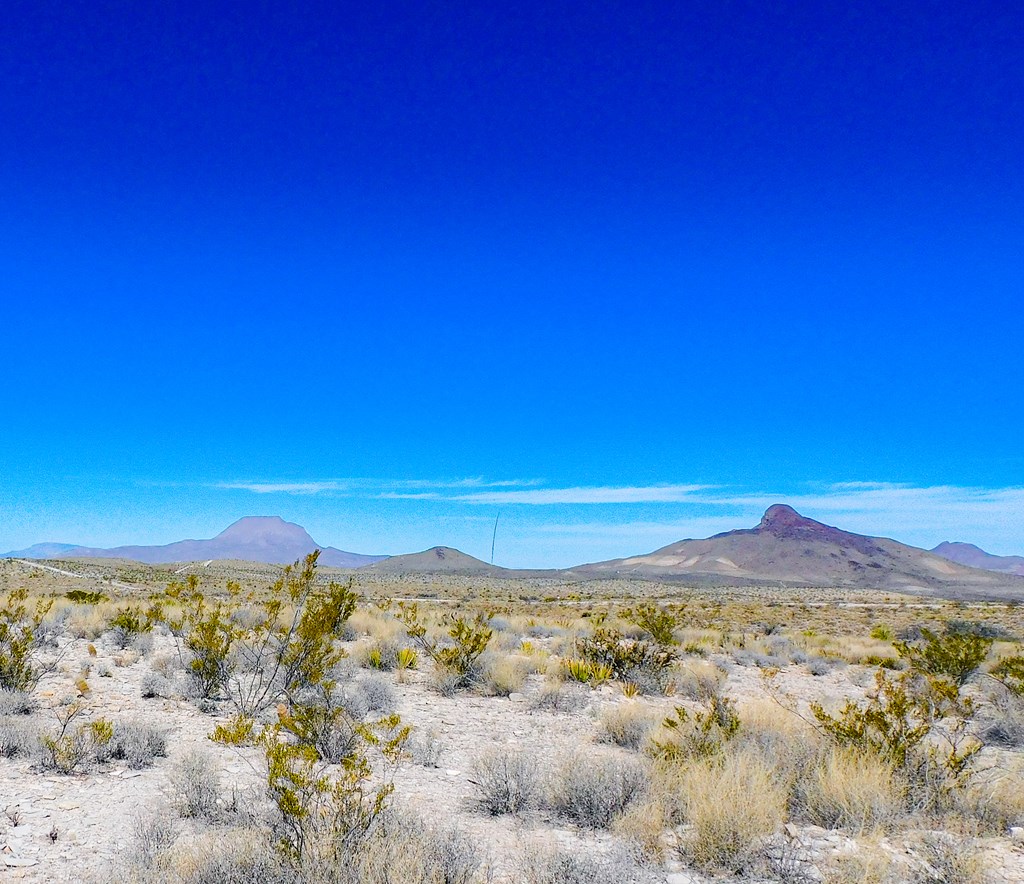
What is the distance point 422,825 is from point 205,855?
4.69ft

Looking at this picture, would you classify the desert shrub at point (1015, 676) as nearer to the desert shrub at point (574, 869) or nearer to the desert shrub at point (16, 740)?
the desert shrub at point (574, 869)

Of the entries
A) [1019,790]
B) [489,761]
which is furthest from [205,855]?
[1019,790]

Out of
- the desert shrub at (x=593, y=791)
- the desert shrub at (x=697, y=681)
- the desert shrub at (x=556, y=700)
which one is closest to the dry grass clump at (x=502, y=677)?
the desert shrub at (x=556, y=700)

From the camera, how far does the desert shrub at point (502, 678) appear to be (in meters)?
11.3

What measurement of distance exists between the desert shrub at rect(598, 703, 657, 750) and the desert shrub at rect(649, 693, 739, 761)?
409 millimetres

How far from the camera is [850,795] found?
18.1ft

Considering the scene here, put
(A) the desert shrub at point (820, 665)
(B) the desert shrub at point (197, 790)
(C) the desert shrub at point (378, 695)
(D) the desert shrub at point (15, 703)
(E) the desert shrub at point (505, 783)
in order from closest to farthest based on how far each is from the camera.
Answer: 1. (B) the desert shrub at point (197, 790)
2. (E) the desert shrub at point (505, 783)
3. (D) the desert shrub at point (15, 703)
4. (C) the desert shrub at point (378, 695)
5. (A) the desert shrub at point (820, 665)

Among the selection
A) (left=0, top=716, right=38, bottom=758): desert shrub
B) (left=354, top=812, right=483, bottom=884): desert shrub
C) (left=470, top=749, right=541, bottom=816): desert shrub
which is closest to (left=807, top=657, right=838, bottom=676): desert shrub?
(left=470, top=749, right=541, bottom=816): desert shrub

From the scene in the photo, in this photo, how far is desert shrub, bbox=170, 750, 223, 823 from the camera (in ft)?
17.5

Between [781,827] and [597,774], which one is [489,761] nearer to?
[597,774]

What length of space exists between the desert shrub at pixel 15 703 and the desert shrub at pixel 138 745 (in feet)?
6.53

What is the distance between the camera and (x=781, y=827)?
5.29m

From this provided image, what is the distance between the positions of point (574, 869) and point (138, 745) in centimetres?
486

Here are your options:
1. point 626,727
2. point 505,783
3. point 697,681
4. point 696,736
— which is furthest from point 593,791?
point 697,681
